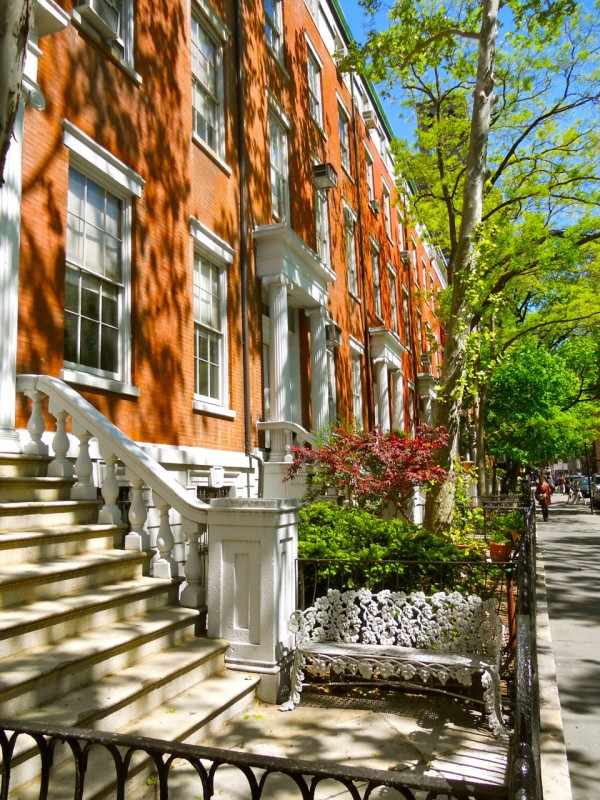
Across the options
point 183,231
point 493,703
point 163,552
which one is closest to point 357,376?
point 183,231

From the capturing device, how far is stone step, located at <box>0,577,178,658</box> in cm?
370

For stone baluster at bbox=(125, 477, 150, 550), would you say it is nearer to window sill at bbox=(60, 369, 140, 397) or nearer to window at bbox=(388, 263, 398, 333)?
window sill at bbox=(60, 369, 140, 397)

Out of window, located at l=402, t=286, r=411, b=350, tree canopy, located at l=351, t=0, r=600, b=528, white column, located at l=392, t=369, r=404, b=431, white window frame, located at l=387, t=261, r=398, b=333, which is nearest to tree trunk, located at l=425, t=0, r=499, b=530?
tree canopy, located at l=351, t=0, r=600, b=528

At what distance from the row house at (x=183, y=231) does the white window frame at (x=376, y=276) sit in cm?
400

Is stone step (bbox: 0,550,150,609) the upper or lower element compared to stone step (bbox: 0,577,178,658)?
upper

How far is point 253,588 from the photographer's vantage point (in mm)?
5012

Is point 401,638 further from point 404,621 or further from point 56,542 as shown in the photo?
point 56,542

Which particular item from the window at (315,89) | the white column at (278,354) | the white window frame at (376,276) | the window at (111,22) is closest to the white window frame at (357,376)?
the white window frame at (376,276)

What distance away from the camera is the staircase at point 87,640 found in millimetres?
3348

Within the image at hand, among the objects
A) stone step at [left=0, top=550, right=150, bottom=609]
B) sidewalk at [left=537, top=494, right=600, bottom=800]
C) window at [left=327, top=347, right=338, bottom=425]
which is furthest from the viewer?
window at [left=327, top=347, right=338, bottom=425]

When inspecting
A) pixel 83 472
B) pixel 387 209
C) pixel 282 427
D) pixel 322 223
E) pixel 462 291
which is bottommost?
pixel 83 472

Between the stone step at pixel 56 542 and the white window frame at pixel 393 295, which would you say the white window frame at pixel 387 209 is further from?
the stone step at pixel 56 542

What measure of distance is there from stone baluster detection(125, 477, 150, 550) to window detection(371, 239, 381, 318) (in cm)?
1634

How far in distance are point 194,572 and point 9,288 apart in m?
3.14
